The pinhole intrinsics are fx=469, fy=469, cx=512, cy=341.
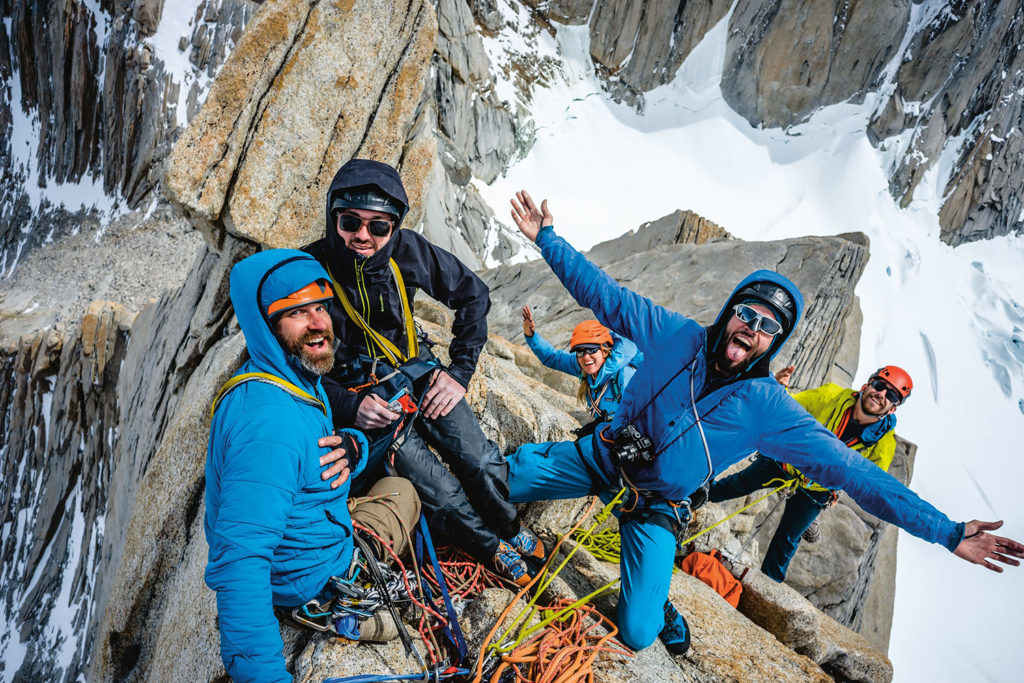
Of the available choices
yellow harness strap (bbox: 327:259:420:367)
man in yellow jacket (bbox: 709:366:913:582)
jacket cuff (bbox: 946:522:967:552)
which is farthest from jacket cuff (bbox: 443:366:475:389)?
man in yellow jacket (bbox: 709:366:913:582)

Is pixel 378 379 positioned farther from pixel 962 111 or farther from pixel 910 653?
pixel 962 111

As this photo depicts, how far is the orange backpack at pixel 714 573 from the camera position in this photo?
488cm

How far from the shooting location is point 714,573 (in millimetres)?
5094

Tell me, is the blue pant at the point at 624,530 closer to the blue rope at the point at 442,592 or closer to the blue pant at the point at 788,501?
the blue rope at the point at 442,592

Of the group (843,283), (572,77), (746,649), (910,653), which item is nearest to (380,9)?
(746,649)

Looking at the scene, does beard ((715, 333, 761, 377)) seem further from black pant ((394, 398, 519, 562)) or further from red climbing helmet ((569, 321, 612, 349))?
red climbing helmet ((569, 321, 612, 349))

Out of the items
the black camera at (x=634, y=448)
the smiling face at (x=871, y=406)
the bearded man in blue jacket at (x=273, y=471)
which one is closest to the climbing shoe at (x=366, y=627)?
the bearded man in blue jacket at (x=273, y=471)

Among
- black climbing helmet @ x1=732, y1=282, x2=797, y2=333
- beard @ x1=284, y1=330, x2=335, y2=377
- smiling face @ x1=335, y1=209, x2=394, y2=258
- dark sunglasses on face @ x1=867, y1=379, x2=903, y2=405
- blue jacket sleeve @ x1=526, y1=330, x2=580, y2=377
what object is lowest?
beard @ x1=284, y1=330, x2=335, y2=377

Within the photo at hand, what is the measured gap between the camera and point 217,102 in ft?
17.0

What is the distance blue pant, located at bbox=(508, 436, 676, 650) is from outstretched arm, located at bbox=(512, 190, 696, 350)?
112cm

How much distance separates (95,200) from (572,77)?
134 ft

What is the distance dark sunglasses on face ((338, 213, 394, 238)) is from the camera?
3104 mm

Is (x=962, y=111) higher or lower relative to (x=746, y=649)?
higher

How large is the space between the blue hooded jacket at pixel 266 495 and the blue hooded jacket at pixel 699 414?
2126 millimetres
